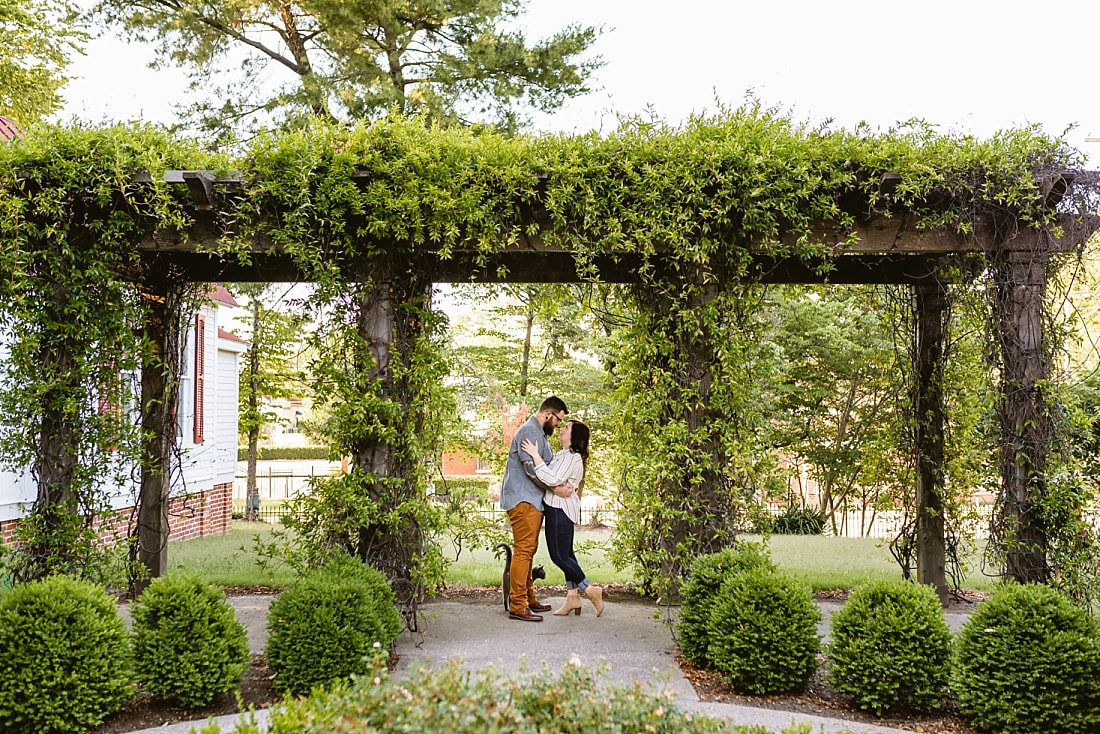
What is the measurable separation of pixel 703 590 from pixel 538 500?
1.62 metres

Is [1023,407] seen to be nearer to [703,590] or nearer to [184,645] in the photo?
[703,590]

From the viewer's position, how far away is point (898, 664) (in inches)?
173

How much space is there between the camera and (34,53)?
16328 millimetres

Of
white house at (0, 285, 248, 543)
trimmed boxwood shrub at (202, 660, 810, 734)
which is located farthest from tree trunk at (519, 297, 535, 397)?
trimmed boxwood shrub at (202, 660, 810, 734)

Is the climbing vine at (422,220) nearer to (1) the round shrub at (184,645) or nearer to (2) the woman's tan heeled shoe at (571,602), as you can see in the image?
(1) the round shrub at (184,645)

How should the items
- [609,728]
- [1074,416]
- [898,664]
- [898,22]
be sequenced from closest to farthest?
1. [609,728]
2. [898,664]
3. [1074,416]
4. [898,22]

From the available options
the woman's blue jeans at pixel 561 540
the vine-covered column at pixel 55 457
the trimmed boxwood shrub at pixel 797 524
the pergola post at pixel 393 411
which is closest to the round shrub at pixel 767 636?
the woman's blue jeans at pixel 561 540

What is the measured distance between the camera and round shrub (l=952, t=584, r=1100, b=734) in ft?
13.5

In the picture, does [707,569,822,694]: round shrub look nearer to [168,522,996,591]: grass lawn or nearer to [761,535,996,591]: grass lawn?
[168,522,996,591]: grass lawn

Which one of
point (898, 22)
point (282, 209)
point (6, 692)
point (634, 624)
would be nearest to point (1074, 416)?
point (634, 624)

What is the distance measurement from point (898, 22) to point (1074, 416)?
9.92 meters

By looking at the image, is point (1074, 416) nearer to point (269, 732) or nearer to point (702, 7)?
point (269, 732)

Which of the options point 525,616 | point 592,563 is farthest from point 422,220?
point 592,563

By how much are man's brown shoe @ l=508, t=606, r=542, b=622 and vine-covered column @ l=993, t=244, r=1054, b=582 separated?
3.42 metres
